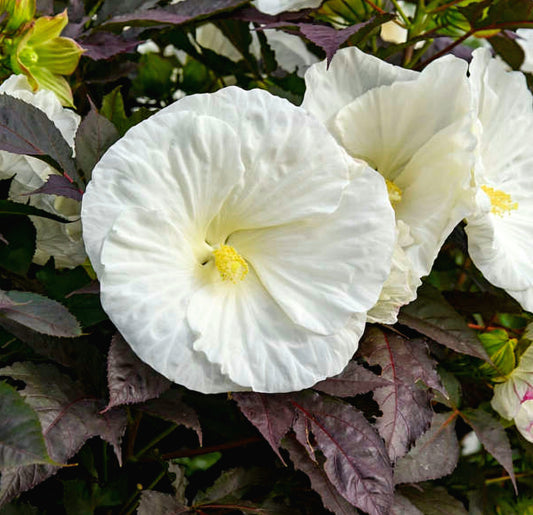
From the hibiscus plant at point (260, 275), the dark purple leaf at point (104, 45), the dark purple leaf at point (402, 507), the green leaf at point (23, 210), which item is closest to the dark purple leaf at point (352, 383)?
the hibiscus plant at point (260, 275)

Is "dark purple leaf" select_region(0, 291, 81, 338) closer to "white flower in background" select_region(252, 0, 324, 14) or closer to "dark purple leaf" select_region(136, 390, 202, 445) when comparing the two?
"dark purple leaf" select_region(136, 390, 202, 445)

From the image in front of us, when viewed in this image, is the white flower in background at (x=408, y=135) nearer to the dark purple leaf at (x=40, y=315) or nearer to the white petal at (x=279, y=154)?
the white petal at (x=279, y=154)

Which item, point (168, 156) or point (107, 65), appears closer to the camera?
point (168, 156)

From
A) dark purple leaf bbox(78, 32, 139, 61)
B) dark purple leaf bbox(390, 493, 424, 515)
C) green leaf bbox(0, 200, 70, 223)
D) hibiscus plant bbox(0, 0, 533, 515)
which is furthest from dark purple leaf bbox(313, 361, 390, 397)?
dark purple leaf bbox(78, 32, 139, 61)

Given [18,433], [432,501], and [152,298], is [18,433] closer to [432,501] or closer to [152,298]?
[152,298]

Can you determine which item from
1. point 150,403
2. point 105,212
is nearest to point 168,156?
point 105,212

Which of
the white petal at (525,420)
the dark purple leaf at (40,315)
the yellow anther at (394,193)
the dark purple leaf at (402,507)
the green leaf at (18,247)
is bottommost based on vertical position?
the dark purple leaf at (402,507)

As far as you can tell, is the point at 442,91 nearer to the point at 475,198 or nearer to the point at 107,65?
the point at 475,198

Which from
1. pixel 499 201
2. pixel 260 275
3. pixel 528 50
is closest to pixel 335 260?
pixel 260 275
